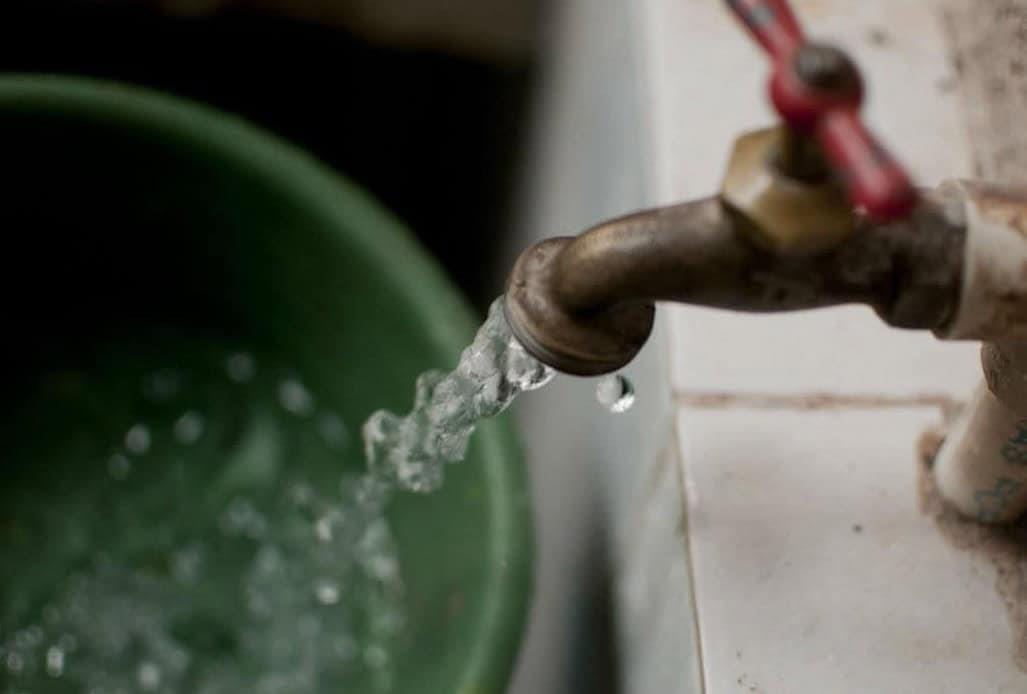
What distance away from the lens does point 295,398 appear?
2.09 ft

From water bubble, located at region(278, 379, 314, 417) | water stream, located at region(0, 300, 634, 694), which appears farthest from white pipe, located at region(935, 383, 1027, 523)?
water bubble, located at region(278, 379, 314, 417)

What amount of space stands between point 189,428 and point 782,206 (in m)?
0.45

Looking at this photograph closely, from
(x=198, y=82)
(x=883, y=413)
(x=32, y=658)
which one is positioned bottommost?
(x=32, y=658)

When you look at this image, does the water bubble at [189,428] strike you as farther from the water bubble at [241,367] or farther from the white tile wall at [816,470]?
the white tile wall at [816,470]

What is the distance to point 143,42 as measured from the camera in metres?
0.79

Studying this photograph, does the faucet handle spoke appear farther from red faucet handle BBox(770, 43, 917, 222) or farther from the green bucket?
the green bucket

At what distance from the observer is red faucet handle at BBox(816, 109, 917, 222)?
0.70 ft

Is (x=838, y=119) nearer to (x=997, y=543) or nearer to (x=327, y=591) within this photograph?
(x=997, y=543)

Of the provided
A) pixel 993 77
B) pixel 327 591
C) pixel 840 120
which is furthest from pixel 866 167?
pixel 327 591

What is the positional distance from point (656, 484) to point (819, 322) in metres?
0.08

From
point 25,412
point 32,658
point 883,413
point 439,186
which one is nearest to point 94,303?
point 25,412

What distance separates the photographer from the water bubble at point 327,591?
0.58 metres

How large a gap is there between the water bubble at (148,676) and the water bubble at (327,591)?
79mm

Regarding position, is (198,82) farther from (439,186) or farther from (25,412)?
(25,412)
